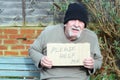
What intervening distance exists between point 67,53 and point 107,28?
45.0 inches

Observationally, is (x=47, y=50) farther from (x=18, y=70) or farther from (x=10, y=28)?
(x=10, y=28)

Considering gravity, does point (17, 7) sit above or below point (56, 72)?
above

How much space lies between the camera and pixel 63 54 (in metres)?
4.28

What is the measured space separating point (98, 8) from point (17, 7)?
108 cm

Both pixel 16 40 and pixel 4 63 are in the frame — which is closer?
pixel 4 63

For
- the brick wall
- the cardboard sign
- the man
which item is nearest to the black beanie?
the man

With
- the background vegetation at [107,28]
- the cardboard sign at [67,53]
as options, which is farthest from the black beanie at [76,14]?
the background vegetation at [107,28]

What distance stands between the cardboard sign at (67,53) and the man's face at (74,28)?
0.13 m

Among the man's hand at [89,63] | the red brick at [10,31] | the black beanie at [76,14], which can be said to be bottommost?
the man's hand at [89,63]

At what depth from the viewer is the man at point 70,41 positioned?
4.18 metres

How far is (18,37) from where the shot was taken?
5.34 metres

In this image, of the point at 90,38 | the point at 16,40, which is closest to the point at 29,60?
the point at 16,40

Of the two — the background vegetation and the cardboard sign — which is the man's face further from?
the background vegetation

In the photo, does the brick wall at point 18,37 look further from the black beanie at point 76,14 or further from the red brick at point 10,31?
the black beanie at point 76,14
